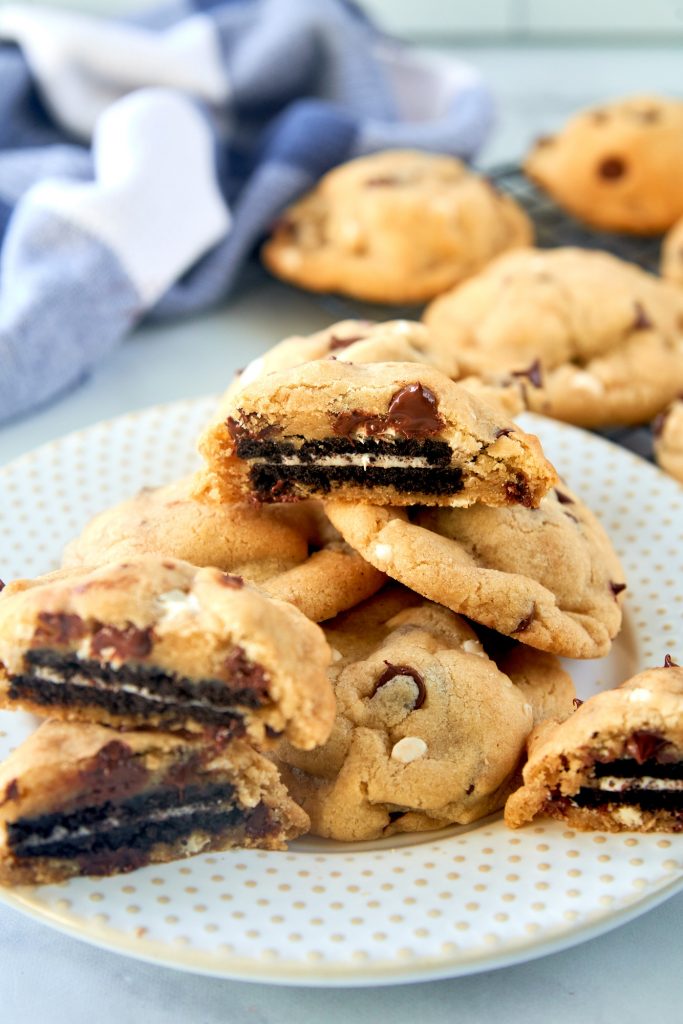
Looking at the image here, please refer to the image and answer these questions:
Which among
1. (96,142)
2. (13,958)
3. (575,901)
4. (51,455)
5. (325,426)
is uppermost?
(96,142)

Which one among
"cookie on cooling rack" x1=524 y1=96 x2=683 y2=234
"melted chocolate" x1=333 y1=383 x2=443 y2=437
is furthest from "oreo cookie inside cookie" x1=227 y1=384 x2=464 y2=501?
"cookie on cooling rack" x1=524 y1=96 x2=683 y2=234

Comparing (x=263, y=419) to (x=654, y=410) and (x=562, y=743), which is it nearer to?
(x=562, y=743)

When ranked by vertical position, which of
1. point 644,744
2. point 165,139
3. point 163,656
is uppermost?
point 165,139

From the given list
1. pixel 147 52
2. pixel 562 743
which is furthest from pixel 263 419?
pixel 147 52

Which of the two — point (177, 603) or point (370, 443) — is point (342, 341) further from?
point (177, 603)

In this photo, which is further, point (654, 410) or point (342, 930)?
point (654, 410)

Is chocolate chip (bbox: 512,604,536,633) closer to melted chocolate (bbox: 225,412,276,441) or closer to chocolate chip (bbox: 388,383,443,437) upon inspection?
chocolate chip (bbox: 388,383,443,437)

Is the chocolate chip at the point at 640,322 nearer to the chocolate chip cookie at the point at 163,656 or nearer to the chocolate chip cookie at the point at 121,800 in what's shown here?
the chocolate chip cookie at the point at 163,656

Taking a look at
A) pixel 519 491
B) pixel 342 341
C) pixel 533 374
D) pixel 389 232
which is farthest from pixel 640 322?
pixel 519 491

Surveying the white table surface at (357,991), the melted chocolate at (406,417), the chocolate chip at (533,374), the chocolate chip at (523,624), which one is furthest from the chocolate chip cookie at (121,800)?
the chocolate chip at (533,374)
